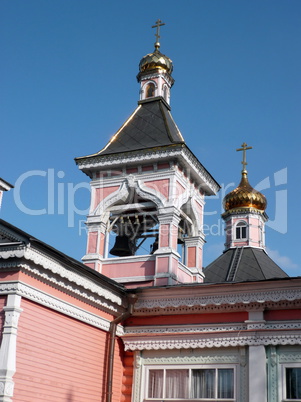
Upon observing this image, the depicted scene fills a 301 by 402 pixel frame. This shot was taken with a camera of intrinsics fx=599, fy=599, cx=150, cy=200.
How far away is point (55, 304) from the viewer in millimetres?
9375

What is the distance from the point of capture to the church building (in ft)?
29.0

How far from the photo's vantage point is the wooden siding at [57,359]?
28.3 feet

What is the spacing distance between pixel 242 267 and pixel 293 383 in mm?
11891

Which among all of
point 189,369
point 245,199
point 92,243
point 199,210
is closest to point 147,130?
point 199,210

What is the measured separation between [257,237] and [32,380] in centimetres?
1686

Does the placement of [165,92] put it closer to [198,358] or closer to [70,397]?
[198,358]

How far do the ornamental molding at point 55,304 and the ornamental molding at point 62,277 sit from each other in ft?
0.77

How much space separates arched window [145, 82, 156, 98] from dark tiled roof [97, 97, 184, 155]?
29 centimetres

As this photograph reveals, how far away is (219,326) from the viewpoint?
415 inches

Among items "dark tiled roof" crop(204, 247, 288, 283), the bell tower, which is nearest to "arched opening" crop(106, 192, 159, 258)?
the bell tower

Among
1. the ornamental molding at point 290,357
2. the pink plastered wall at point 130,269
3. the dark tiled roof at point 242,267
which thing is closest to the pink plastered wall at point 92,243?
the pink plastered wall at point 130,269

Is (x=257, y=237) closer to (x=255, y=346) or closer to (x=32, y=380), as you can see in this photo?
(x=255, y=346)

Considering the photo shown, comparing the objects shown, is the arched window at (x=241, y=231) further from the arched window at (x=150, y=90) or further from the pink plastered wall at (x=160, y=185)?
the pink plastered wall at (x=160, y=185)

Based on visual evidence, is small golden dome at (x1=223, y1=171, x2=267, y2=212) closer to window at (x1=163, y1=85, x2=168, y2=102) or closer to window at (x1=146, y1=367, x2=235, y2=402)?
window at (x1=163, y1=85, x2=168, y2=102)
